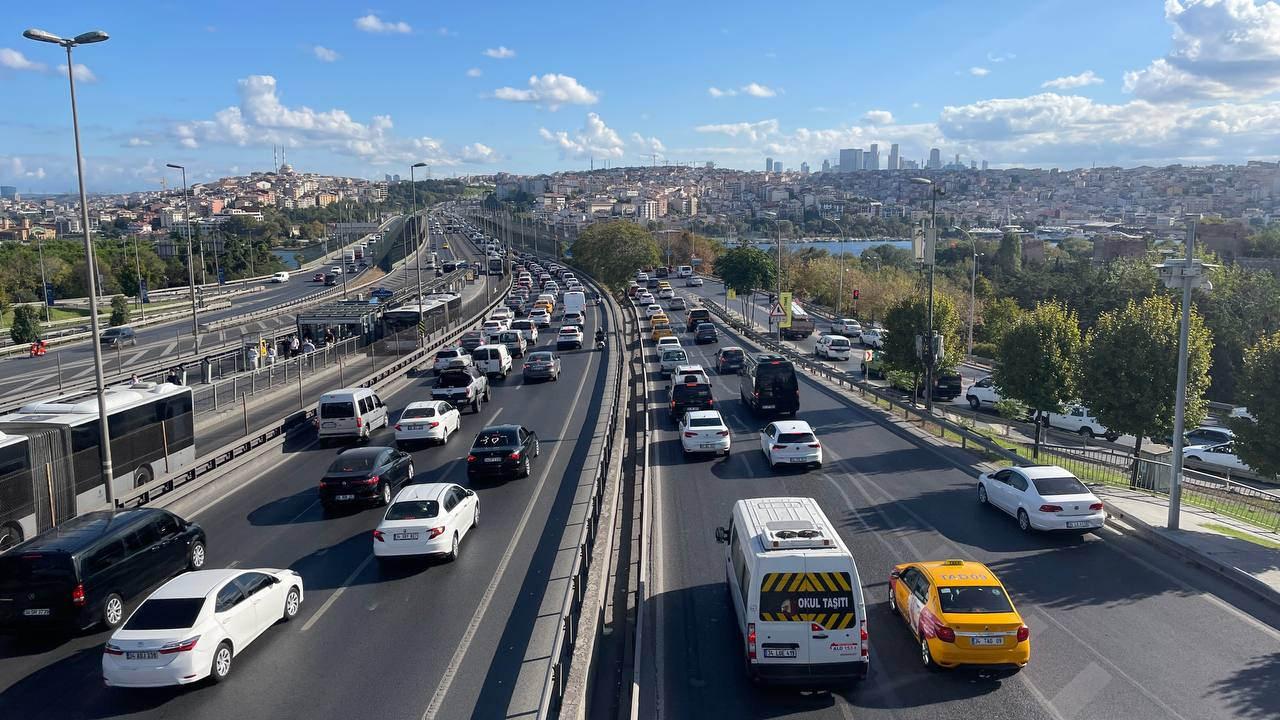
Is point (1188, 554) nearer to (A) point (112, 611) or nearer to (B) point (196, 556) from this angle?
(B) point (196, 556)

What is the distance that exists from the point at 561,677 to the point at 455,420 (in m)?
17.2

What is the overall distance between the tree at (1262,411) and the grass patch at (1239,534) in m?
3.16

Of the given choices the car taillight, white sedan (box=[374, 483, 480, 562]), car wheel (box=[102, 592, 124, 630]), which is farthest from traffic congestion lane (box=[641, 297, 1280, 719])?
car wheel (box=[102, 592, 124, 630])

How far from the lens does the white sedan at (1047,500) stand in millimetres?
15344

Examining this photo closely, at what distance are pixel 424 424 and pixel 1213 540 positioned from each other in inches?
741

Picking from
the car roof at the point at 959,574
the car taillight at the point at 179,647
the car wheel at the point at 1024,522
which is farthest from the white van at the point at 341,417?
the car roof at the point at 959,574

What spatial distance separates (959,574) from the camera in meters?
10.8

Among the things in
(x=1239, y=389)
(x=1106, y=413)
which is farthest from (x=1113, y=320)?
(x=1239, y=389)

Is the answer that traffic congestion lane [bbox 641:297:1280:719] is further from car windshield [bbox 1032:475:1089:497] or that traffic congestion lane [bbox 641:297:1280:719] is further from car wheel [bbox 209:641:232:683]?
car wheel [bbox 209:641:232:683]

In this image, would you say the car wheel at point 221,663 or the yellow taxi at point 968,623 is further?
the car wheel at point 221,663

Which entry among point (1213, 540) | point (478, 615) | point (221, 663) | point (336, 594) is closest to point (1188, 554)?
point (1213, 540)

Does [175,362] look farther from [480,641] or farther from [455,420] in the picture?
[480,641]

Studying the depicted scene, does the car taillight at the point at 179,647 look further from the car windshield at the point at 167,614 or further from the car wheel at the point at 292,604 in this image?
the car wheel at the point at 292,604

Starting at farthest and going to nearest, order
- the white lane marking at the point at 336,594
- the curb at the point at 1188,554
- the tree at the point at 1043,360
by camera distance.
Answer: the tree at the point at 1043,360
the curb at the point at 1188,554
the white lane marking at the point at 336,594
